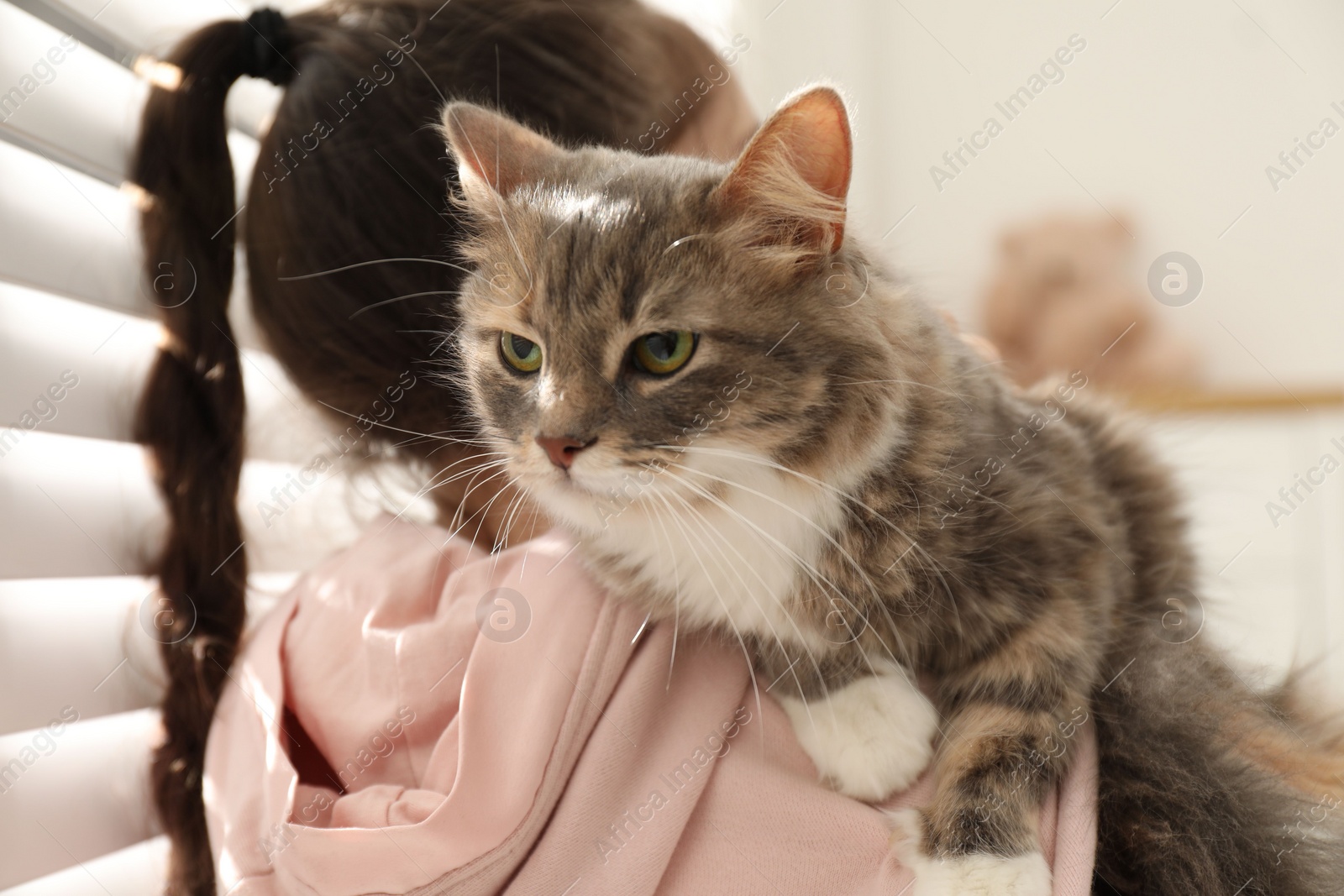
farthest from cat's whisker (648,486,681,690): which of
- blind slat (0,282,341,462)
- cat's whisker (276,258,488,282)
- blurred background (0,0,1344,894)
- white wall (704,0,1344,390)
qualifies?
white wall (704,0,1344,390)

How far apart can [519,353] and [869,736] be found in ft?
2.26

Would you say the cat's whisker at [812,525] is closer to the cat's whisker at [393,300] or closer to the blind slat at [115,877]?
the cat's whisker at [393,300]

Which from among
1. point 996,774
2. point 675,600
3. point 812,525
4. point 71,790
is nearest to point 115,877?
point 71,790

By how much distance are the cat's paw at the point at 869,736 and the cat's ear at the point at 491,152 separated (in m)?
0.84

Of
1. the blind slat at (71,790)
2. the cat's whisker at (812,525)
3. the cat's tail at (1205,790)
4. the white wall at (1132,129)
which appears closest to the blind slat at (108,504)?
the blind slat at (71,790)

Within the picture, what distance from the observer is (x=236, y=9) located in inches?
75.9

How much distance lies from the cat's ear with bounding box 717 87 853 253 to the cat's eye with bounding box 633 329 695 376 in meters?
0.18

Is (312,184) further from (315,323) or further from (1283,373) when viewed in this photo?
(1283,373)

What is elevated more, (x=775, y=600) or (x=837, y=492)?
(x=837, y=492)

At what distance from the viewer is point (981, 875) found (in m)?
1.01

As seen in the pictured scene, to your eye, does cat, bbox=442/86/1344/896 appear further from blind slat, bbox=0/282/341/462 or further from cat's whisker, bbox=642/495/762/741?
blind slat, bbox=0/282/341/462

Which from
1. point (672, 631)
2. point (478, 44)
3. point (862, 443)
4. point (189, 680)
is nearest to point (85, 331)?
point (189, 680)

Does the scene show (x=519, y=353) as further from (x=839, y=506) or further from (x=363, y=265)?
(x=839, y=506)

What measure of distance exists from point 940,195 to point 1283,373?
166 centimetres
